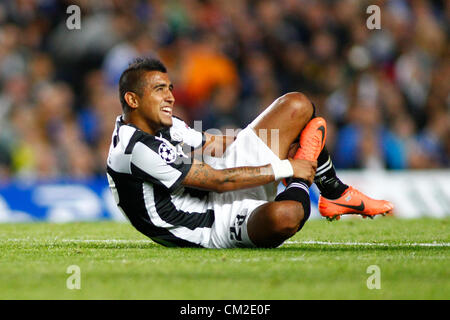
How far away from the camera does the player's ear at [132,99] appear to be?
19.3 ft

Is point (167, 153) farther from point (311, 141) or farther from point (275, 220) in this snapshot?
point (311, 141)

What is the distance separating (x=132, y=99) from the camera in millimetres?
5883

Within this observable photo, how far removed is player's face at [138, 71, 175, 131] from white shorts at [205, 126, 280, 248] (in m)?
0.64

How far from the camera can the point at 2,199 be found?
423 inches

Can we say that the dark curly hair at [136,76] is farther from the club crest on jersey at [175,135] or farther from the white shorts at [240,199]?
the white shorts at [240,199]

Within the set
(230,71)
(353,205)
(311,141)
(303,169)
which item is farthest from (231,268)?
(230,71)

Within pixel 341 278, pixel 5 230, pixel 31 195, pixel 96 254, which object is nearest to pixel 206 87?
pixel 31 195

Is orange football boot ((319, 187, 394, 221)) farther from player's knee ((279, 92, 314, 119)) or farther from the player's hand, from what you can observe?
player's knee ((279, 92, 314, 119))

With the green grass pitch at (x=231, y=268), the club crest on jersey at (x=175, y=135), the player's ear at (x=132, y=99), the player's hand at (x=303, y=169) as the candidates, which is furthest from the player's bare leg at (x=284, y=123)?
the player's ear at (x=132, y=99)

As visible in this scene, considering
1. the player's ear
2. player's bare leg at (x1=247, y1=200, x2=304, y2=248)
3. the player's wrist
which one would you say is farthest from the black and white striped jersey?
the player's wrist

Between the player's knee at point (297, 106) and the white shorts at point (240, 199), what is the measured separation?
1.12 feet

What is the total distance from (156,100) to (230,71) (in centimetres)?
714

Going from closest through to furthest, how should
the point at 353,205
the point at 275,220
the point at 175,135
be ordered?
the point at 275,220
the point at 175,135
the point at 353,205

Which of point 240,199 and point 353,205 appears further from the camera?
point 353,205
